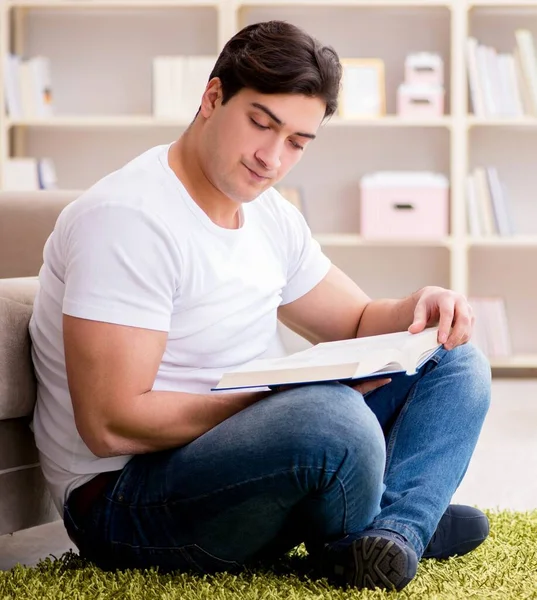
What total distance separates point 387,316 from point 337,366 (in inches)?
15.6

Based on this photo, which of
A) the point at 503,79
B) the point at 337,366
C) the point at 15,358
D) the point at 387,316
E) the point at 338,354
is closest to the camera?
the point at 337,366

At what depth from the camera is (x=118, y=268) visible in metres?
1.16

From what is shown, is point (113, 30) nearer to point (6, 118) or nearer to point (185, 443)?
point (6, 118)

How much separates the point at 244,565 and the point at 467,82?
273 centimetres

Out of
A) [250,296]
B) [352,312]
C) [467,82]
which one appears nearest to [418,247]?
[467,82]

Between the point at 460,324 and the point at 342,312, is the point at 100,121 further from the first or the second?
the point at 460,324

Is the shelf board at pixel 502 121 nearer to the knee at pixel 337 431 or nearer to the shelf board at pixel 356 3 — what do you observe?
the shelf board at pixel 356 3

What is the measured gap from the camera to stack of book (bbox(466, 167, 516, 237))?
3557 mm

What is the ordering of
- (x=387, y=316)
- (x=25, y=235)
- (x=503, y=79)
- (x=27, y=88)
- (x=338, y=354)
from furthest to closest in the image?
(x=27, y=88), (x=503, y=79), (x=25, y=235), (x=387, y=316), (x=338, y=354)

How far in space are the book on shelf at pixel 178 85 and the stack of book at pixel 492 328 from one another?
124 cm

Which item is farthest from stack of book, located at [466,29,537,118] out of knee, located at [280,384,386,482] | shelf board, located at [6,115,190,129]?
knee, located at [280,384,386,482]

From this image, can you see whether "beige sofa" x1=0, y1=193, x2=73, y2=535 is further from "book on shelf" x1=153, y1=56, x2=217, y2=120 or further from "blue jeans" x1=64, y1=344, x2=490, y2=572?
"book on shelf" x1=153, y1=56, x2=217, y2=120

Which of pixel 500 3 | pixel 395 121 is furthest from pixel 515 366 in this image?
pixel 500 3

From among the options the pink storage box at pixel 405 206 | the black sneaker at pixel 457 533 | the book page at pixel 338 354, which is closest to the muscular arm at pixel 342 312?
the book page at pixel 338 354
